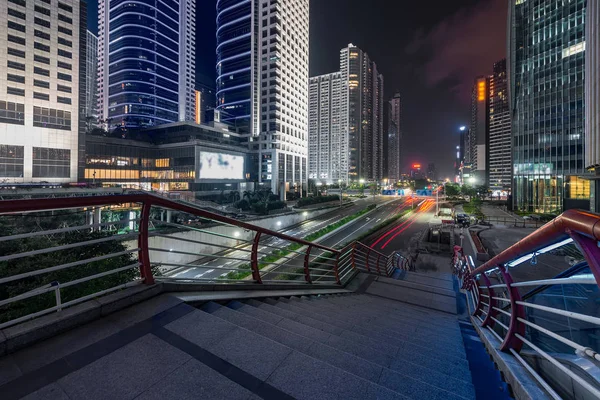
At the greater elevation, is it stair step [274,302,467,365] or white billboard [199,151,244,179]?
white billboard [199,151,244,179]

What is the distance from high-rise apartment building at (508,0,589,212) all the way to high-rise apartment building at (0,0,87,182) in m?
77.6

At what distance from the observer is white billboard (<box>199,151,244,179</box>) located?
58.8 meters

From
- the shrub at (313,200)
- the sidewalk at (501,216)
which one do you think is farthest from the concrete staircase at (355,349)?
the shrub at (313,200)

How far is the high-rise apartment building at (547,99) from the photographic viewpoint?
1597 inches

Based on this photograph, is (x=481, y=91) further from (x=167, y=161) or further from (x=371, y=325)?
(x=371, y=325)

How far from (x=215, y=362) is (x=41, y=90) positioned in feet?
204

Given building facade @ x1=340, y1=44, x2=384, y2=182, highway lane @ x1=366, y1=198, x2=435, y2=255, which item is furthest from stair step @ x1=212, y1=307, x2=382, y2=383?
building facade @ x1=340, y1=44, x2=384, y2=182

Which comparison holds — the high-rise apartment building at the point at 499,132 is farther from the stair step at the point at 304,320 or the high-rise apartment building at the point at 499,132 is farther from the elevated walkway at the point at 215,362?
the elevated walkway at the point at 215,362

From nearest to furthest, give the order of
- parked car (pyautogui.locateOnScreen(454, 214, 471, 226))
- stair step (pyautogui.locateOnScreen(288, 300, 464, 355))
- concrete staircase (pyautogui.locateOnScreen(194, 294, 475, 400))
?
concrete staircase (pyautogui.locateOnScreen(194, 294, 475, 400)) < stair step (pyautogui.locateOnScreen(288, 300, 464, 355)) < parked car (pyautogui.locateOnScreen(454, 214, 471, 226))

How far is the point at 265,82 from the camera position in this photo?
263 ft

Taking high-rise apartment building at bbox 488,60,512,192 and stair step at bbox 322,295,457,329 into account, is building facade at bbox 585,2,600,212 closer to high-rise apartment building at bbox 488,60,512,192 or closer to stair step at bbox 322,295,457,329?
stair step at bbox 322,295,457,329

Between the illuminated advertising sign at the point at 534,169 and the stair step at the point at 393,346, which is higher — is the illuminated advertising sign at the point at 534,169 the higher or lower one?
the higher one

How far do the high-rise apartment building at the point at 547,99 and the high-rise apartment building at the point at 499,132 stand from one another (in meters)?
107

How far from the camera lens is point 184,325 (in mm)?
2637
